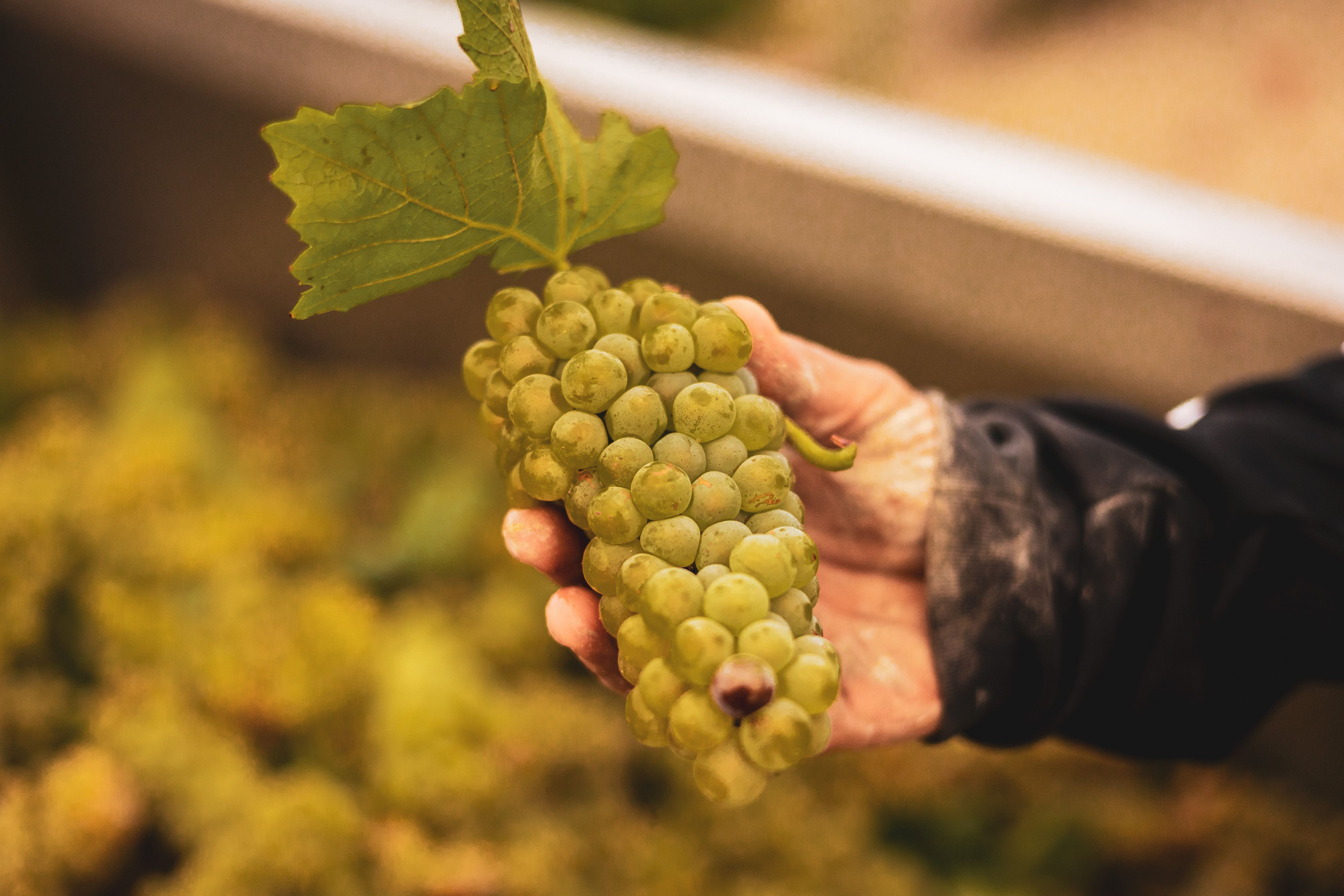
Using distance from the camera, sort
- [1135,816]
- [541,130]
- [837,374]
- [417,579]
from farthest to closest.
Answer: [417,579], [1135,816], [837,374], [541,130]

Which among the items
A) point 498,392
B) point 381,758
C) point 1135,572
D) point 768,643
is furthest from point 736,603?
point 381,758

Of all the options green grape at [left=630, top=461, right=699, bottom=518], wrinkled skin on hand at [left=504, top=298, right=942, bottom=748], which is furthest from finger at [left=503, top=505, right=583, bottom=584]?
wrinkled skin on hand at [left=504, top=298, right=942, bottom=748]

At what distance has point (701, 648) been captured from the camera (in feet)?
1.48

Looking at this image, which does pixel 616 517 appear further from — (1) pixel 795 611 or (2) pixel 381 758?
(2) pixel 381 758

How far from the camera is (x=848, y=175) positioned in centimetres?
132

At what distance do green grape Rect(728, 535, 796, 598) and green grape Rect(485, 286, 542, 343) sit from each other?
8.6 inches

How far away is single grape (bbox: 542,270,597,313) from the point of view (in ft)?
1.89

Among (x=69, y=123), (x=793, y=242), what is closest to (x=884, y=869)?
(x=793, y=242)

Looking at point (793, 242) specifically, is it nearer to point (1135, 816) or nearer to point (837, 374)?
point (837, 374)

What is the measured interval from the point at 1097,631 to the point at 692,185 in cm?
90

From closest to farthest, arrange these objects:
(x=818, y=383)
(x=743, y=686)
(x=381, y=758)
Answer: (x=743, y=686), (x=818, y=383), (x=381, y=758)

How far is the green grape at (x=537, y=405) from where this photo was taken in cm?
Result: 54

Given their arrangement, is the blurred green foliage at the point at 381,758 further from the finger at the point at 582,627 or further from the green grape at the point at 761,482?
the green grape at the point at 761,482

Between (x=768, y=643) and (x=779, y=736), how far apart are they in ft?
0.16
